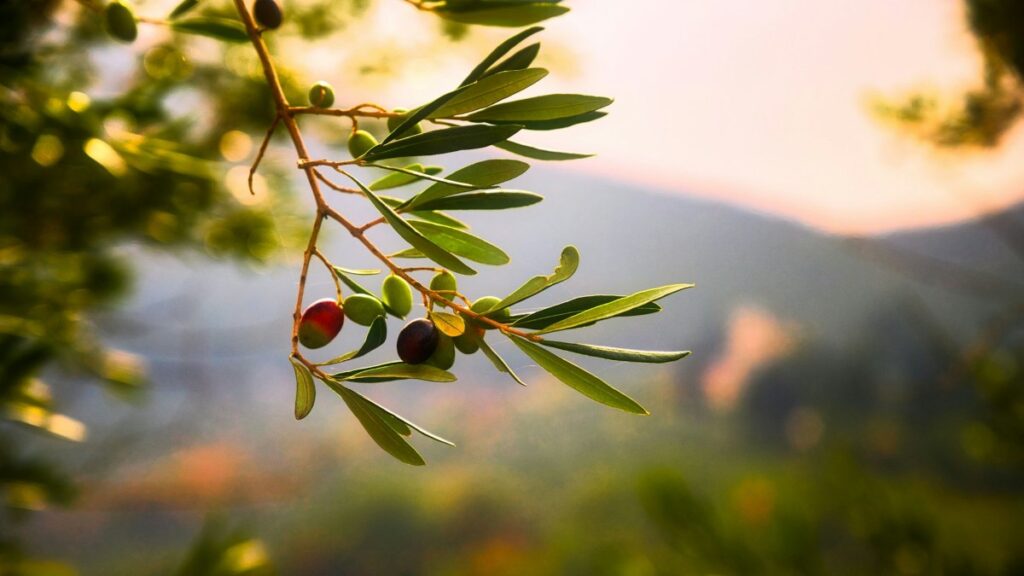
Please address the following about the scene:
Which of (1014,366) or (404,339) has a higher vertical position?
(404,339)

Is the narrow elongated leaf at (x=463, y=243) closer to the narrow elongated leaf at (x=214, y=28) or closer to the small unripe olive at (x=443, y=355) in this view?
the small unripe olive at (x=443, y=355)

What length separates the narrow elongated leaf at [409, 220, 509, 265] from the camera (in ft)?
0.82

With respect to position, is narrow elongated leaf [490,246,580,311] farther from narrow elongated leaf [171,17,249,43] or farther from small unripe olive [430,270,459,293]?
narrow elongated leaf [171,17,249,43]

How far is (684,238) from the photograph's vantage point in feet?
11.3

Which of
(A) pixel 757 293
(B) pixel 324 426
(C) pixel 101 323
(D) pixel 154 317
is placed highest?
(C) pixel 101 323

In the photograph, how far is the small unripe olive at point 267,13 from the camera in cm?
26

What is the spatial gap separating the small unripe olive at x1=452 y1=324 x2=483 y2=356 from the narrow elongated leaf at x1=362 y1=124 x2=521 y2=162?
0.07 meters

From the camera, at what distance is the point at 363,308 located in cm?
25

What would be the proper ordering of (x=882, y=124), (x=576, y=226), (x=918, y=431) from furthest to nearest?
(x=576, y=226) → (x=918, y=431) → (x=882, y=124)

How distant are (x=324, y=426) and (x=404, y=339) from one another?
2.82m

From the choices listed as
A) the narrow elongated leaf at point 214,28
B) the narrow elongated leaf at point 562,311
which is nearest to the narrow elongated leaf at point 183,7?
the narrow elongated leaf at point 214,28

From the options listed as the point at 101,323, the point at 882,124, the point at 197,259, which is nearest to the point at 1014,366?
the point at 882,124

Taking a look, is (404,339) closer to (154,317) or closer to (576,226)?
(154,317)

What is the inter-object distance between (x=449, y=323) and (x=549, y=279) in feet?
0.13
